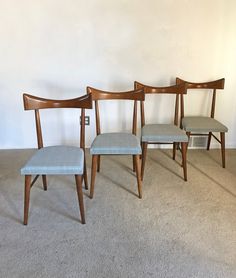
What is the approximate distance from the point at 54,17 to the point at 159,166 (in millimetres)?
1826

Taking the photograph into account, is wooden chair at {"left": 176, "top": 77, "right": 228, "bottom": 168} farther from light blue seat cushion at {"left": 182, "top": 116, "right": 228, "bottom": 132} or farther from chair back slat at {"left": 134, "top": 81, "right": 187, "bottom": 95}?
chair back slat at {"left": 134, "top": 81, "right": 187, "bottom": 95}

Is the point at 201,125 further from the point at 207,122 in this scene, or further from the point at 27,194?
the point at 27,194

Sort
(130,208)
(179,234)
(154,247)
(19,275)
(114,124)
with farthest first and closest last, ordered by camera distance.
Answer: (114,124), (130,208), (179,234), (154,247), (19,275)

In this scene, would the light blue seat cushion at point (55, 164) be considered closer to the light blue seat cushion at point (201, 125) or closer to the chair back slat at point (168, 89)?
the chair back slat at point (168, 89)

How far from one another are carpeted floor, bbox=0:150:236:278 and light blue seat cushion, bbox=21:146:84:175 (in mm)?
394

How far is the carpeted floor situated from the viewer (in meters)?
1.51

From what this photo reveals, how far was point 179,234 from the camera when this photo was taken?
1752 mm

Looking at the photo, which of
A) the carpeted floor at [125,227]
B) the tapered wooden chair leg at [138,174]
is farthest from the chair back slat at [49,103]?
the carpeted floor at [125,227]

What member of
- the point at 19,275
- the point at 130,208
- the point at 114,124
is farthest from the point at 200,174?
the point at 19,275

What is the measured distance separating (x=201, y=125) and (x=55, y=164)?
4.90ft

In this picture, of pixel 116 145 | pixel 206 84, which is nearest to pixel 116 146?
pixel 116 145

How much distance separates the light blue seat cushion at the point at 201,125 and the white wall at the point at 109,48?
1.28ft

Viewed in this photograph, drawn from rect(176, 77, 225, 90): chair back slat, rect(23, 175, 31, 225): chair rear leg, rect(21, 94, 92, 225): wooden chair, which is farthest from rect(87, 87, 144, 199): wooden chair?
rect(176, 77, 225, 90): chair back slat

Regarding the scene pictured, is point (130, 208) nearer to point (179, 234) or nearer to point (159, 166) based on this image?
point (179, 234)
